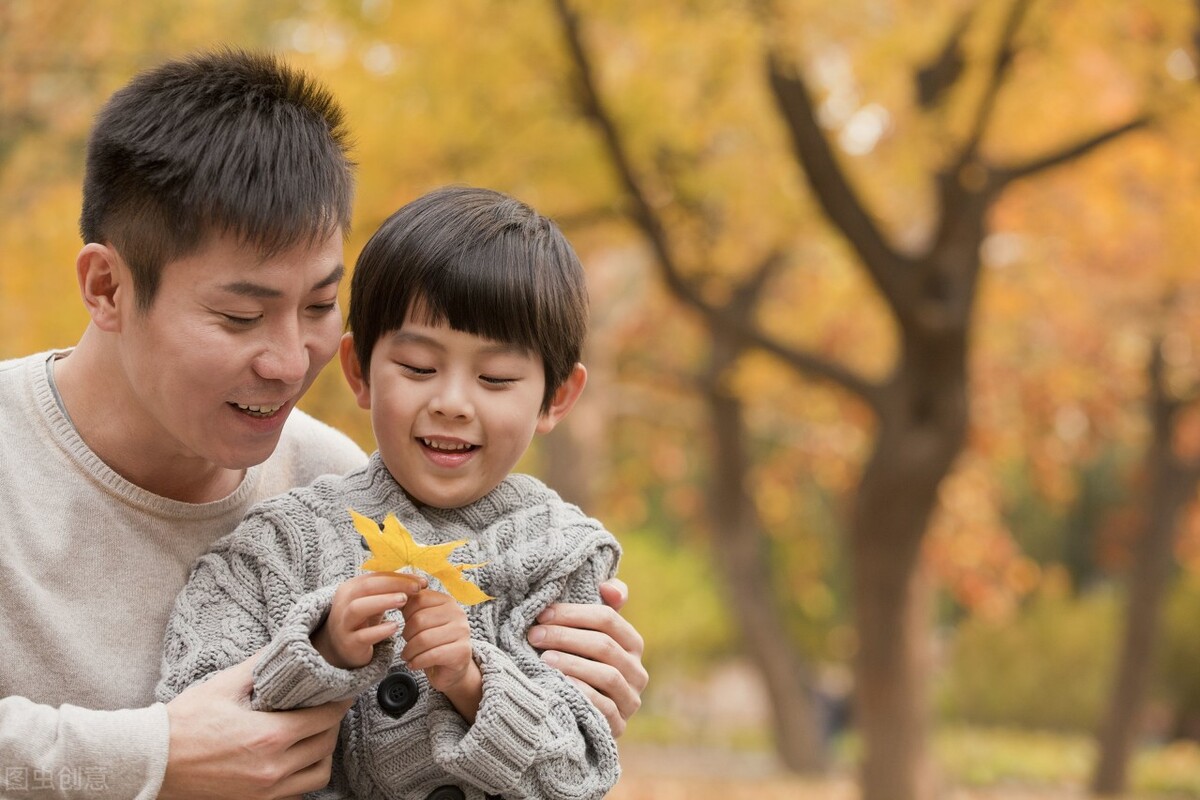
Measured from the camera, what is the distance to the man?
2.01 meters

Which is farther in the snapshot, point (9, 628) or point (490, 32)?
point (490, 32)

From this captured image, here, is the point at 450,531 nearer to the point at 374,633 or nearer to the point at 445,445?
the point at 445,445

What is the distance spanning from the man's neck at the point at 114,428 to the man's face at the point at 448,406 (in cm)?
37

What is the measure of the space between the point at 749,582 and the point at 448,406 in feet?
37.9

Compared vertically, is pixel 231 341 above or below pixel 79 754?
above

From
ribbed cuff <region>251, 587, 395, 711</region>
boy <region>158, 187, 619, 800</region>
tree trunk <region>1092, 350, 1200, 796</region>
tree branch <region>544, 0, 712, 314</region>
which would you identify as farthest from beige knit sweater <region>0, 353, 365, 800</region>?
tree trunk <region>1092, 350, 1200, 796</region>

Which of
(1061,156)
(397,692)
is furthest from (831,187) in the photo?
(397,692)

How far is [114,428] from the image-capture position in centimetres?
230

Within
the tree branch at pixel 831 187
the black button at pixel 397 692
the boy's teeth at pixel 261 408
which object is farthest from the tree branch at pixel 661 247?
the black button at pixel 397 692

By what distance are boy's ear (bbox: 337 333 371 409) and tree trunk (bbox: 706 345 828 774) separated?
34.1 ft

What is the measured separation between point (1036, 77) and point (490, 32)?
3.29 meters

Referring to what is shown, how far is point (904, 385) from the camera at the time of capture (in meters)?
8.49

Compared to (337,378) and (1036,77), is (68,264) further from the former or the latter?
(1036,77)

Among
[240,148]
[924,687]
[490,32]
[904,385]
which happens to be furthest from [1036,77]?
[240,148]
